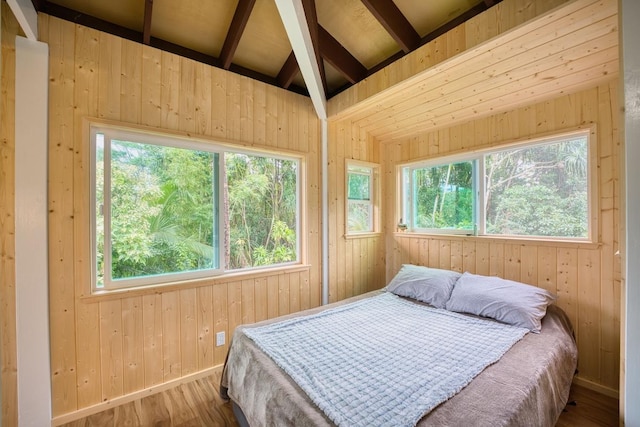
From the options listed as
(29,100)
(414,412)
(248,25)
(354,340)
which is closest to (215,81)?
(248,25)

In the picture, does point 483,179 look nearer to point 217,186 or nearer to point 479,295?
point 479,295

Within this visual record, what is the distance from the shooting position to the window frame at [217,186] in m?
1.89

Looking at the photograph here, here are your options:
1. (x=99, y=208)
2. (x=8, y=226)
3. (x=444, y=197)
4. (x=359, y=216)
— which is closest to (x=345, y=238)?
(x=359, y=216)

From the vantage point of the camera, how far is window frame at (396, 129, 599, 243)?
6.73 ft

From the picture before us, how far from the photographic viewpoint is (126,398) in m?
1.95

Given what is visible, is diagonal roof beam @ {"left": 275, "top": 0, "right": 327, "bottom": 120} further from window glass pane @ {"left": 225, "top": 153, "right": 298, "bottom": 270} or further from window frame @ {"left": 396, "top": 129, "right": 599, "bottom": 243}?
window frame @ {"left": 396, "top": 129, "right": 599, "bottom": 243}

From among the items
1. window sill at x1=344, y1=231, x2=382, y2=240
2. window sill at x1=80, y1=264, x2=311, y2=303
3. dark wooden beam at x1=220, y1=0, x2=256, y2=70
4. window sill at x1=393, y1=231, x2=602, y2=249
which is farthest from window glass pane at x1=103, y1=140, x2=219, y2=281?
window sill at x1=393, y1=231, x2=602, y2=249

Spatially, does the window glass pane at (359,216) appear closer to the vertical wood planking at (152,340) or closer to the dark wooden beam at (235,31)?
the dark wooden beam at (235,31)

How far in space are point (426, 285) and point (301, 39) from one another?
228 centimetres

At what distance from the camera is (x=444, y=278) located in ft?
8.09

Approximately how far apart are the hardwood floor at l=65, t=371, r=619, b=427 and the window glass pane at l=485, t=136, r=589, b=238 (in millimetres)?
1192

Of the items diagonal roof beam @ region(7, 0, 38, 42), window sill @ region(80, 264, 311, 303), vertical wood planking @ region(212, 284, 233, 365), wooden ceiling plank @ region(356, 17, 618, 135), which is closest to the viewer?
diagonal roof beam @ region(7, 0, 38, 42)

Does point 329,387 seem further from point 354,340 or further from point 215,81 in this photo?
point 215,81

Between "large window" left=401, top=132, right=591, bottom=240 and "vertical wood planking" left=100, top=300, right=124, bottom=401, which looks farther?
"large window" left=401, top=132, right=591, bottom=240
